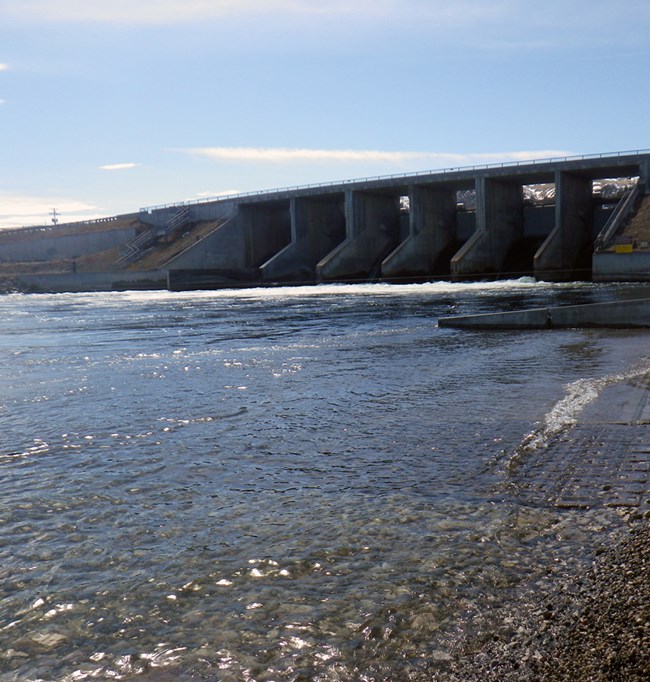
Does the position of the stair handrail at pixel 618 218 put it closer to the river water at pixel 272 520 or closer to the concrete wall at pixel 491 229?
the concrete wall at pixel 491 229

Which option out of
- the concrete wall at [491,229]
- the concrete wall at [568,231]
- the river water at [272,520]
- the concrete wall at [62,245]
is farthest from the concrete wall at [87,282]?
the river water at [272,520]

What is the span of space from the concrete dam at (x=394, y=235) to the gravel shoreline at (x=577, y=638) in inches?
1356

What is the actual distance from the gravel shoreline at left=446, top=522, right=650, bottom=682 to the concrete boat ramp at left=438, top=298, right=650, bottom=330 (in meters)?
12.7

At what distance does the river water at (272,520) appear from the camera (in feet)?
10.1

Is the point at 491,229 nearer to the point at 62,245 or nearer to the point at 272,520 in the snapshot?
the point at 272,520

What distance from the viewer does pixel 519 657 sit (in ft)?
9.18

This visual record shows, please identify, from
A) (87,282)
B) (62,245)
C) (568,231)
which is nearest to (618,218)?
(568,231)

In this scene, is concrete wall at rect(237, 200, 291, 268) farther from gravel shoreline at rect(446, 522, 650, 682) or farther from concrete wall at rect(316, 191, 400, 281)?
gravel shoreline at rect(446, 522, 650, 682)

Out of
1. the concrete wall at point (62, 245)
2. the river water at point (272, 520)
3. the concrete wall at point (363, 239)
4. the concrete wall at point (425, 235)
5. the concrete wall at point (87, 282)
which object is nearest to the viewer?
the river water at point (272, 520)

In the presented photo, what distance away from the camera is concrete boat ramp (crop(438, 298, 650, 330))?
1514cm

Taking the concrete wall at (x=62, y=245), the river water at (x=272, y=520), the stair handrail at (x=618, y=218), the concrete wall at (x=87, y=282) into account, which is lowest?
the river water at (x=272, y=520)

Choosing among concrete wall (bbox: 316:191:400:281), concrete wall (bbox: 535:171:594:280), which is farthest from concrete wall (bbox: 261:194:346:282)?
concrete wall (bbox: 535:171:594:280)

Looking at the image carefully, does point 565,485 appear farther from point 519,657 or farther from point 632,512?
point 519,657

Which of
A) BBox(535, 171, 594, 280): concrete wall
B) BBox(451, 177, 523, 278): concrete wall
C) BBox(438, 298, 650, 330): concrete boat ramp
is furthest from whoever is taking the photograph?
BBox(451, 177, 523, 278): concrete wall
